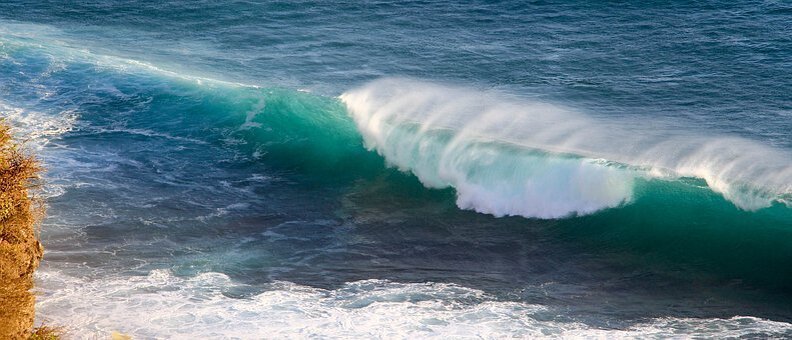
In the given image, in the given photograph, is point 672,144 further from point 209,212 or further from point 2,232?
point 2,232

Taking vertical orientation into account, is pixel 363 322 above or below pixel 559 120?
below

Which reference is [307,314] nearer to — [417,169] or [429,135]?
[417,169]

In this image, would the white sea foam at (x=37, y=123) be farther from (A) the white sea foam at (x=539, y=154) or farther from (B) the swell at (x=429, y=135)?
(A) the white sea foam at (x=539, y=154)

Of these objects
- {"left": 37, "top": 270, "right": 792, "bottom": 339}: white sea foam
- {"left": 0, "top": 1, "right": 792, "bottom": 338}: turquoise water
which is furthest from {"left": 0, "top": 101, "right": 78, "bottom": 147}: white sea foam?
{"left": 37, "top": 270, "right": 792, "bottom": 339}: white sea foam

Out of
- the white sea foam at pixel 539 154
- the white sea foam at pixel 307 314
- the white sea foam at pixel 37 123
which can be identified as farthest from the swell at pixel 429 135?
the white sea foam at pixel 307 314

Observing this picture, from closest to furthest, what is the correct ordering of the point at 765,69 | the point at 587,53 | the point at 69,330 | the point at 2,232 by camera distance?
1. the point at 2,232
2. the point at 69,330
3. the point at 765,69
4. the point at 587,53

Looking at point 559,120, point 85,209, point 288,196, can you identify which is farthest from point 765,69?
point 85,209
